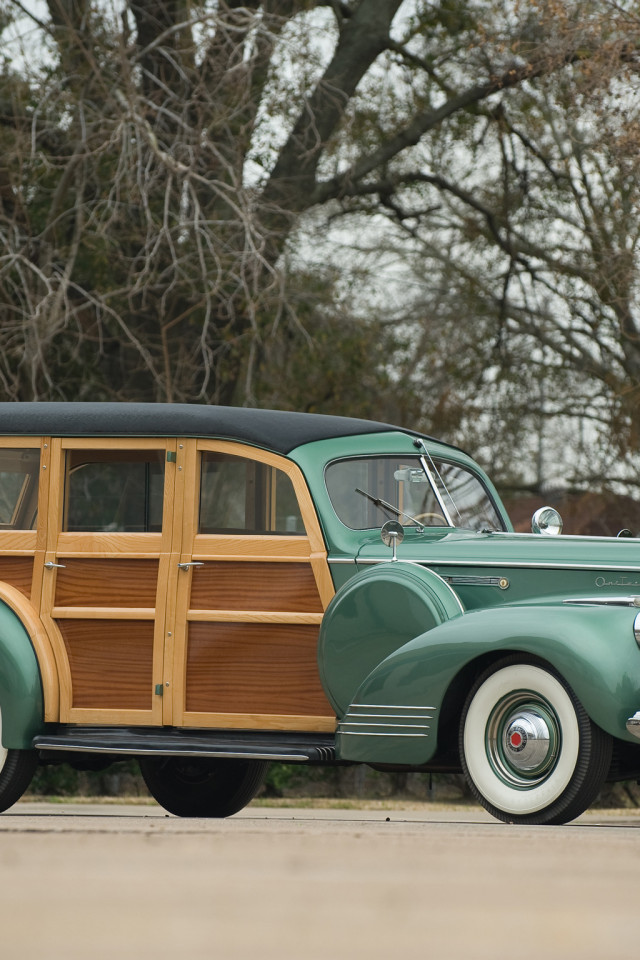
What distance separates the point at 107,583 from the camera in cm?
727

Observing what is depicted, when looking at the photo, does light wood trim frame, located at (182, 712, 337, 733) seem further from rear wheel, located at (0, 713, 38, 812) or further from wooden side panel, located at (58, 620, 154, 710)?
rear wheel, located at (0, 713, 38, 812)

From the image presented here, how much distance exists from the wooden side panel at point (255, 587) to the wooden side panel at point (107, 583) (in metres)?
0.26

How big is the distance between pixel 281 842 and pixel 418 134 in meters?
12.4

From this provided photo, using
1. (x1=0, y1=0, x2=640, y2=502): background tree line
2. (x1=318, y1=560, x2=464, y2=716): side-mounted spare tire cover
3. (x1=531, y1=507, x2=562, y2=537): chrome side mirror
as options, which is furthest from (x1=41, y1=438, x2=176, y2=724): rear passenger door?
(x1=0, y1=0, x2=640, y2=502): background tree line

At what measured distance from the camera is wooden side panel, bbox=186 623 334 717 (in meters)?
6.91

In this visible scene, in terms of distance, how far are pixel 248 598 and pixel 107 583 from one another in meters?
0.77

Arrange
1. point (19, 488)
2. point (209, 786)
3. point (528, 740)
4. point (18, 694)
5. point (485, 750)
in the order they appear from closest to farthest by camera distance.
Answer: point (528, 740) < point (485, 750) < point (18, 694) < point (19, 488) < point (209, 786)

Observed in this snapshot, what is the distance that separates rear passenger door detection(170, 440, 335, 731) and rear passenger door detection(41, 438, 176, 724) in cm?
Result: 13

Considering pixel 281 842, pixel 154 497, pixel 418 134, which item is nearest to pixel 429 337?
pixel 418 134

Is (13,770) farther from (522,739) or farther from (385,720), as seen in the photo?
(522,739)

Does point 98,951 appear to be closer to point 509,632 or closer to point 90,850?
point 90,850

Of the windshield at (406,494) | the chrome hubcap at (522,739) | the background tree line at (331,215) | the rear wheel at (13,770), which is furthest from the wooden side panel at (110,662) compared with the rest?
the background tree line at (331,215)

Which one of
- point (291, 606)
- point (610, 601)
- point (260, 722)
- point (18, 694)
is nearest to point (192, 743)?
point (260, 722)

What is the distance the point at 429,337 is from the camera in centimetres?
1672
